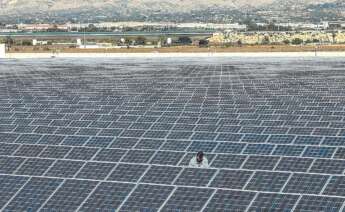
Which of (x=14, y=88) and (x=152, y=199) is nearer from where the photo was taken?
(x=152, y=199)

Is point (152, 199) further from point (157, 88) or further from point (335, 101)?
point (157, 88)

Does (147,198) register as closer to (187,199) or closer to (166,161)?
(187,199)

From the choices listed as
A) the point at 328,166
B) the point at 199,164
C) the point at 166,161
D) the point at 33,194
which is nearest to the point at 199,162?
the point at 199,164

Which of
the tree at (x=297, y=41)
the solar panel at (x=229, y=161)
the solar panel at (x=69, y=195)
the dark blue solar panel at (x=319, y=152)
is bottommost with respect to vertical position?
the tree at (x=297, y=41)

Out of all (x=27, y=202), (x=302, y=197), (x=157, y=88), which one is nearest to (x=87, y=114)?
(x=157, y=88)

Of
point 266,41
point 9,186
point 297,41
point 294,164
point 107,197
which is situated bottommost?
point 266,41

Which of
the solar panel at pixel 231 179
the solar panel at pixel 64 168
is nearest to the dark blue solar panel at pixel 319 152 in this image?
the solar panel at pixel 231 179

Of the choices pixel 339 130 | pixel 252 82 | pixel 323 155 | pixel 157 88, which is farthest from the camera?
pixel 252 82

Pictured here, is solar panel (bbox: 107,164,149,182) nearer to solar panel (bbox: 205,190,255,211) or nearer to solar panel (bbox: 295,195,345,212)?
solar panel (bbox: 205,190,255,211)

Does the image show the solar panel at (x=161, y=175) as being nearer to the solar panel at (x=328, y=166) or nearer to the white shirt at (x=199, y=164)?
the white shirt at (x=199, y=164)
